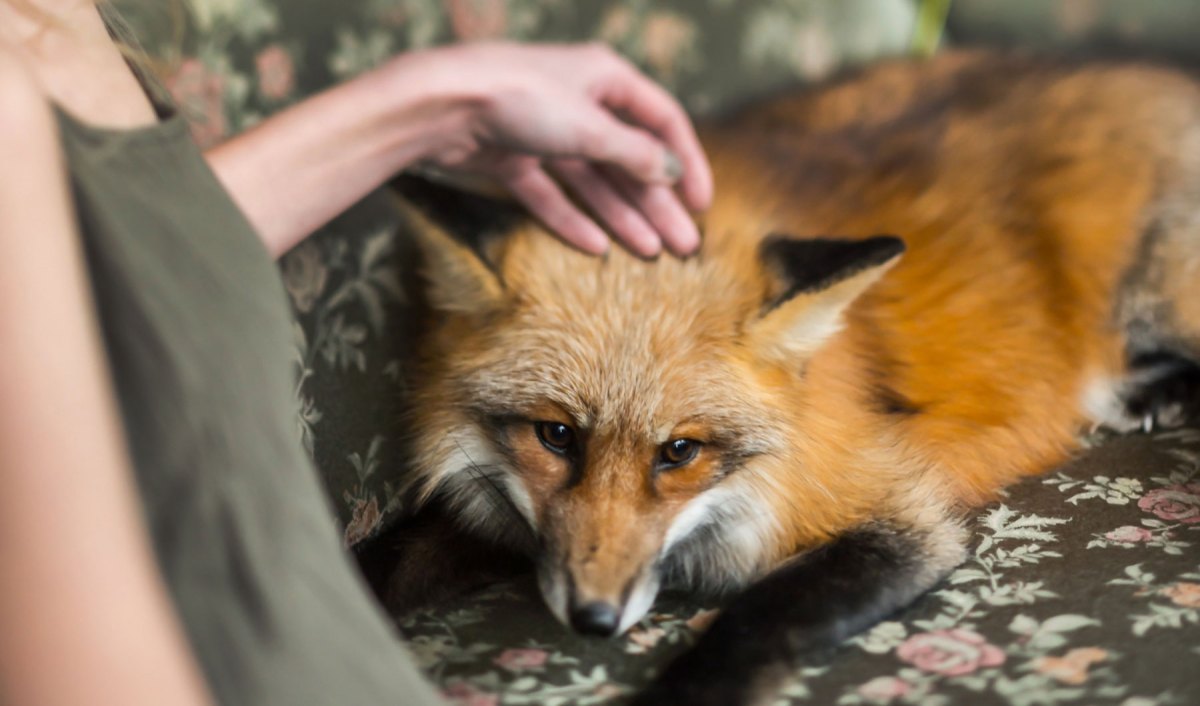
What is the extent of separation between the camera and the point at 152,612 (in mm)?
732

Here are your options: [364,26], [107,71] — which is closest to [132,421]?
[107,71]

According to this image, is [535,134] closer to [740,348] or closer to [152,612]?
[740,348]

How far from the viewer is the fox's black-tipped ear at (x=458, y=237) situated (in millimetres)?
1269

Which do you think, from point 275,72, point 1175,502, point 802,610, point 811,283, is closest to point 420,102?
point 275,72

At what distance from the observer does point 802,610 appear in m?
1.15

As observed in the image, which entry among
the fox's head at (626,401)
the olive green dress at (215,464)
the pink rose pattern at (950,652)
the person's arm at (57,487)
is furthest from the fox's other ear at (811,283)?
the person's arm at (57,487)

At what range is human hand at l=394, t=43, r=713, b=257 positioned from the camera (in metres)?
1.17

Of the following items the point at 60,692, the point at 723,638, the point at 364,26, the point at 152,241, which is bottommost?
the point at 723,638

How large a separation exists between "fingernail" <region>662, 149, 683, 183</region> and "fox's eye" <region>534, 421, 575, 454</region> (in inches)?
12.8

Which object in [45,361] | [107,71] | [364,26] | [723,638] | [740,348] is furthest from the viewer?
[364,26]

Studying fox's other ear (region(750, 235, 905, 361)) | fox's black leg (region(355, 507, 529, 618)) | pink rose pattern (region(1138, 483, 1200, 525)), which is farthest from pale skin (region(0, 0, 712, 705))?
pink rose pattern (region(1138, 483, 1200, 525))

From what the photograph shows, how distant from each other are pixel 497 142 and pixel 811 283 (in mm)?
404

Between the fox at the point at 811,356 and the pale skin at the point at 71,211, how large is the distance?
0.25ft

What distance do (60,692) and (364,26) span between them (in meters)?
1.06
